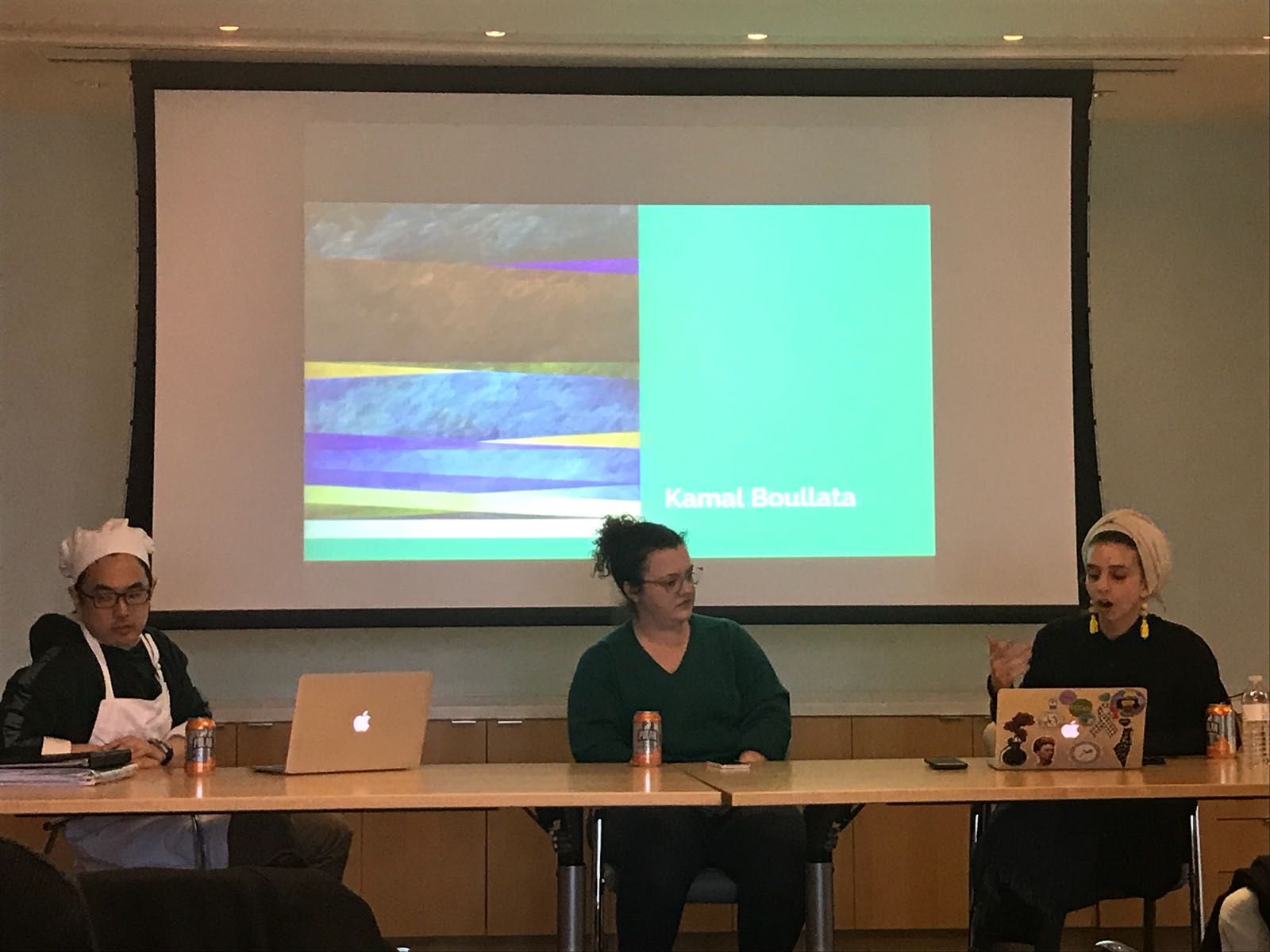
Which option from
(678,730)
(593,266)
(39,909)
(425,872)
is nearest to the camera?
(39,909)

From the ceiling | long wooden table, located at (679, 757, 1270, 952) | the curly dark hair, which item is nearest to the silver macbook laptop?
long wooden table, located at (679, 757, 1270, 952)

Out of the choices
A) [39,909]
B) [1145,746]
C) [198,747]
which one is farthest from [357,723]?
[1145,746]

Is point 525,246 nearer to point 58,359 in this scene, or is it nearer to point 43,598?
point 58,359

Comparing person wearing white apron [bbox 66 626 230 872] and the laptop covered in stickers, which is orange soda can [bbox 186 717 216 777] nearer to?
person wearing white apron [bbox 66 626 230 872]

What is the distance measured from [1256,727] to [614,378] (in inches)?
89.7

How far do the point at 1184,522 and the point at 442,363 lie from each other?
8.60 ft

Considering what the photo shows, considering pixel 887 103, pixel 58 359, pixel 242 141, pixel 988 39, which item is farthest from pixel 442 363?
pixel 988 39

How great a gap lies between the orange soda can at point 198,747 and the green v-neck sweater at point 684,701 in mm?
888

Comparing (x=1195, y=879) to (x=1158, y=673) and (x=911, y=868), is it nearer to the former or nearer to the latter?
(x=1158, y=673)

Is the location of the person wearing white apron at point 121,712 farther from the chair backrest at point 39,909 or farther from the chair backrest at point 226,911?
the chair backrest at point 39,909

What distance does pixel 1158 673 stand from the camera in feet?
11.9

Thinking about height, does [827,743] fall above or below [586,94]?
below

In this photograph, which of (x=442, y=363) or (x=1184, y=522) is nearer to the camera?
(x=442, y=363)

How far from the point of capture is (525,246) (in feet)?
16.3
